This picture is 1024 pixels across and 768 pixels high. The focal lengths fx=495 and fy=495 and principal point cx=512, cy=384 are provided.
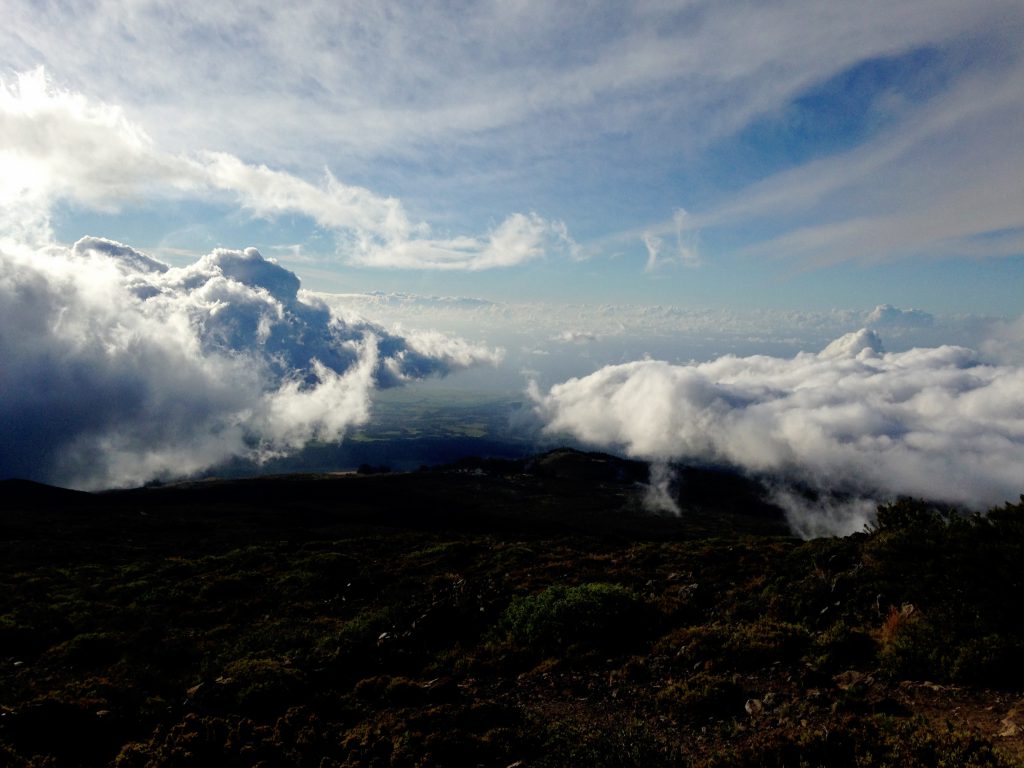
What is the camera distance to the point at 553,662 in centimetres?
1467

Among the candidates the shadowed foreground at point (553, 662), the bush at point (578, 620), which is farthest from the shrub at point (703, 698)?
the bush at point (578, 620)

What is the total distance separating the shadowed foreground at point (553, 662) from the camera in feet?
33.1

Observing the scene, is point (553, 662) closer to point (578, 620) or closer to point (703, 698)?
point (578, 620)

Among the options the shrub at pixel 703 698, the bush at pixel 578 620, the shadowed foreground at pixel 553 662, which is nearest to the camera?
the shadowed foreground at pixel 553 662

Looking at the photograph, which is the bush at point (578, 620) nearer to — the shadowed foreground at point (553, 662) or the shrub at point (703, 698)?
the shadowed foreground at point (553, 662)

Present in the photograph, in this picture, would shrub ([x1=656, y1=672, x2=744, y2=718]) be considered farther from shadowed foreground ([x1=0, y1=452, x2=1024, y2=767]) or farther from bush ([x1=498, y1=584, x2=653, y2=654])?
bush ([x1=498, y1=584, x2=653, y2=654])

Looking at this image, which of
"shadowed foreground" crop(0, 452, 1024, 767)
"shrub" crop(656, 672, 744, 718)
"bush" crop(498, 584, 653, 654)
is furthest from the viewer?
"bush" crop(498, 584, 653, 654)

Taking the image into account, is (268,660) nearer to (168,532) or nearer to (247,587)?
(247,587)

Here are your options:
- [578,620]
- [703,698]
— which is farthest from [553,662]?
[703,698]

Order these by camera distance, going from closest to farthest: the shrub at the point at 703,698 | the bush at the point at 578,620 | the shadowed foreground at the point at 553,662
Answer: the shadowed foreground at the point at 553,662, the shrub at the point at 703,698, the bush at the point at 578,620

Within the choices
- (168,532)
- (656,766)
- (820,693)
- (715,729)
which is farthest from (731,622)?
(168,532)

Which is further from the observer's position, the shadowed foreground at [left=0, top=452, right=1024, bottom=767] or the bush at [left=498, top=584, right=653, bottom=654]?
the bush at [left=498, top=584, right=653, bottom=654]

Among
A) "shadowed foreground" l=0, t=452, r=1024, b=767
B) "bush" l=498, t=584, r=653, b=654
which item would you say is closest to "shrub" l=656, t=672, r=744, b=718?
"shadowed foreground" l=0, t=452, r=1024, b=767

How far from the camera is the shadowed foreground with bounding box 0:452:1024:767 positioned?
10094 mm
